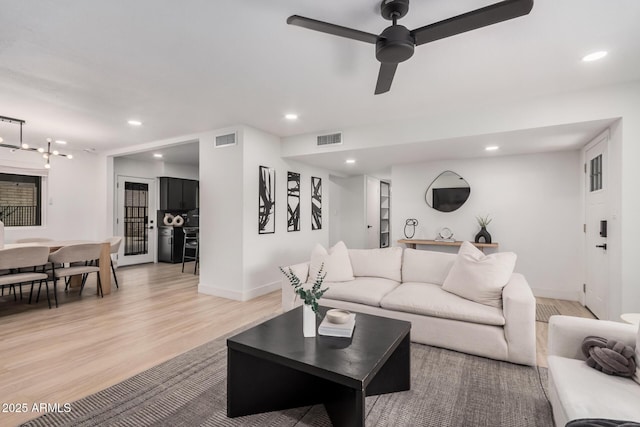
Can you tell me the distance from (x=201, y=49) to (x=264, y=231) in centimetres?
277

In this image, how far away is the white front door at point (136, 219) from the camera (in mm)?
6977

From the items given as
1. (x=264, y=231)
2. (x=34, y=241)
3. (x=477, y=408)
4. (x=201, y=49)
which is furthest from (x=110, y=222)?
(x=477, y=408)

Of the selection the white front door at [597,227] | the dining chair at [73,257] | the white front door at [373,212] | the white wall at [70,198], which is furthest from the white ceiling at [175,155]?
the white front door at [597,227]

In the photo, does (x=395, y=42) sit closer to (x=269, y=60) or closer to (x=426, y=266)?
(x=269, y=60)

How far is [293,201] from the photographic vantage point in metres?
5.32

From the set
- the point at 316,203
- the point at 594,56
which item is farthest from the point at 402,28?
the point at 316,203

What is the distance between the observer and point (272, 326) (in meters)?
2.10

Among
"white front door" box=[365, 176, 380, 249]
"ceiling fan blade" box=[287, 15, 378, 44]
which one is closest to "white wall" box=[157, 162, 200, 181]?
"white front door" box=[365, 176, 380, 249]

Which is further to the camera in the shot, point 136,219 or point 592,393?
point 136,219

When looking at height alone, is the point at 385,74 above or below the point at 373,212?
above

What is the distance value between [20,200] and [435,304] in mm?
7165

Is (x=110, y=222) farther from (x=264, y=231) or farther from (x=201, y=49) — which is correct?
(x=201, y=49)

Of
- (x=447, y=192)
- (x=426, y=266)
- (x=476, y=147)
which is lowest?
(x=426, y=266)

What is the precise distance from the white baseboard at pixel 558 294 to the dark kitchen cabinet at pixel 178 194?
7.60 meters
